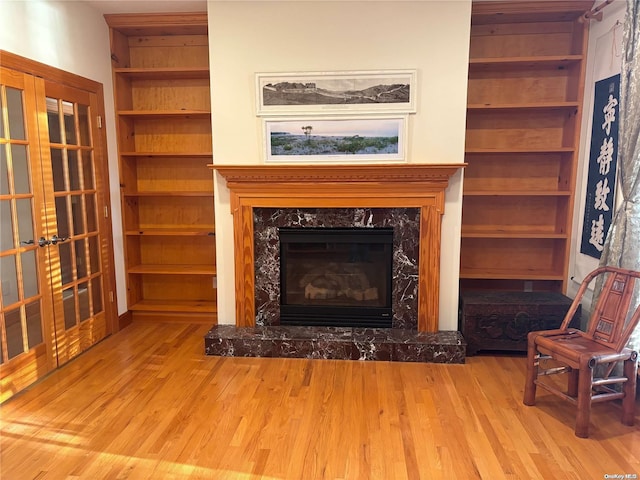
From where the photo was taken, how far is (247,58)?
11.1 ft

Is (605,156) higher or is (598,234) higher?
(605,156)

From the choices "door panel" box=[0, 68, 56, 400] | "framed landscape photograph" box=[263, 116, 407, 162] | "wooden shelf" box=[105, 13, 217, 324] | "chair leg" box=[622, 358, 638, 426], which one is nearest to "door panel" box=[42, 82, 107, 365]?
"door panel" box=[0, 68, 56, 400]

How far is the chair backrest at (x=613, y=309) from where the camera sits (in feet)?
8.17

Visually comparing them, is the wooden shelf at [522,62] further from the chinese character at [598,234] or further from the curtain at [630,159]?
the chinese character at [598,234]

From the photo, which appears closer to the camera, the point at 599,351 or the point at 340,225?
the point at 599,351

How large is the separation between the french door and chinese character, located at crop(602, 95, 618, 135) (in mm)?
3956

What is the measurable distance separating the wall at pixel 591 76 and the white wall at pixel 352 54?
1.04 meters

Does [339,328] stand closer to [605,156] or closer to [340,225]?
[340,225]

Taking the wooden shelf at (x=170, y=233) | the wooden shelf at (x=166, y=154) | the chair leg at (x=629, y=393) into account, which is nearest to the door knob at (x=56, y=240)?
the wooden shelf at (x=170, y=233)

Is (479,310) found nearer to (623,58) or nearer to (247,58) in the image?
(623,58)

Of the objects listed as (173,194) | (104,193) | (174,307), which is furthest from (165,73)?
(174,307)

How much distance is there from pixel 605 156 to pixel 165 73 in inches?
142

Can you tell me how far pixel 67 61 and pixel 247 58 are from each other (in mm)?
1323

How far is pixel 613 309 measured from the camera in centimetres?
257
